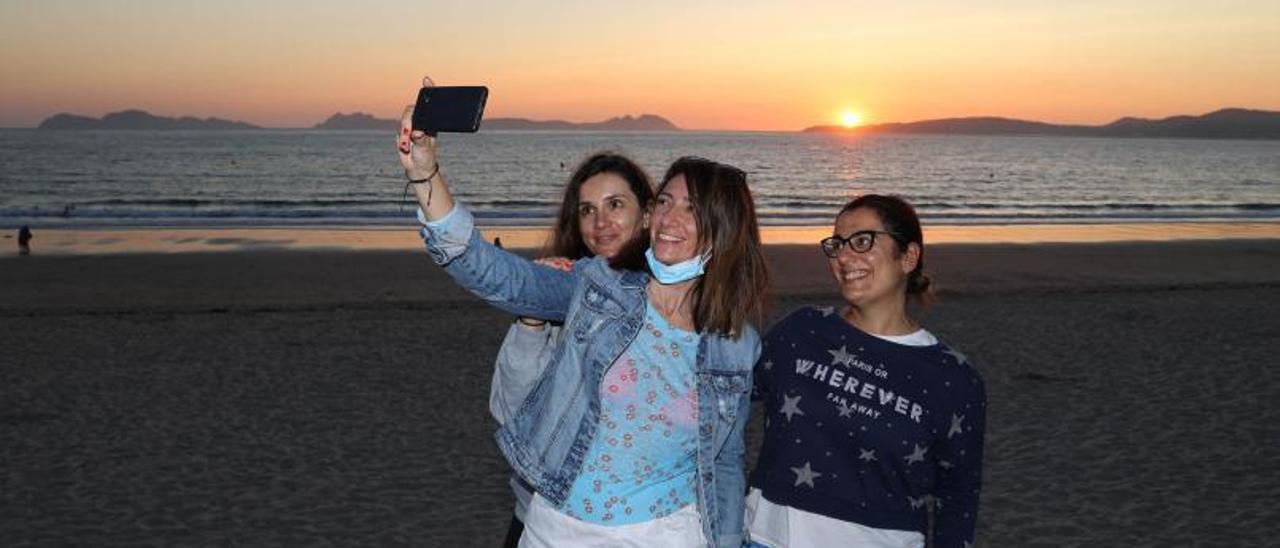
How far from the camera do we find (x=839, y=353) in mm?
3188

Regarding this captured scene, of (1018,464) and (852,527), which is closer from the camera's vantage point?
(852,527)

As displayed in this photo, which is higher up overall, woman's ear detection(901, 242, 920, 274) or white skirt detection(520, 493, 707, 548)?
woman's ear detection(901, 242, 920, 274)

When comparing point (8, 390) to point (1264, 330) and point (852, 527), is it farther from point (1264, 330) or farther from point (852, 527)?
point (1264, 330)

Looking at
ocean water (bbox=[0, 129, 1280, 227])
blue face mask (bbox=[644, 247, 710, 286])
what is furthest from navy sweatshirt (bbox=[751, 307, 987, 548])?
ocean water (bbox=[0, 129, 1280, 227])

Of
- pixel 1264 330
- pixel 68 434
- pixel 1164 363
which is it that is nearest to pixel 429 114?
pixel 68 434

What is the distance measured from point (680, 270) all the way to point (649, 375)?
254 millimetres

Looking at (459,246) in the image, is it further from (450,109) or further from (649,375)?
(649,375)

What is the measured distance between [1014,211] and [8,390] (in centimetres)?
3925

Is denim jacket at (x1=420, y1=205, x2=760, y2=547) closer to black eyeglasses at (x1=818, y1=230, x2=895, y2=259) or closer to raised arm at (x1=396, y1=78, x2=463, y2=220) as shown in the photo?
raised arm at (x1=396, y1=78, x2=463, y2=220)

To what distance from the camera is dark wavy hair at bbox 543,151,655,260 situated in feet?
11.6

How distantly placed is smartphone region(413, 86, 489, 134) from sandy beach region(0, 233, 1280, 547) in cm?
439

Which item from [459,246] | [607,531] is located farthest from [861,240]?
[459,246]

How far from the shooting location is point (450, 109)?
238 cm

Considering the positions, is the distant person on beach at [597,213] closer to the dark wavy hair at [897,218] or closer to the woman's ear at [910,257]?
the dark wavy hair at [897,218]
